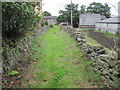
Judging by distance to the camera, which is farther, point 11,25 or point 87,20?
point 87,20

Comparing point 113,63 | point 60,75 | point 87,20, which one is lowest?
point 60,75

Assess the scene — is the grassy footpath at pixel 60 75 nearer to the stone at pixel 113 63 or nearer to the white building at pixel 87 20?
the stone at pixel 113 63

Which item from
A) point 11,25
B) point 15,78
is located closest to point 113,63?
point 15,78

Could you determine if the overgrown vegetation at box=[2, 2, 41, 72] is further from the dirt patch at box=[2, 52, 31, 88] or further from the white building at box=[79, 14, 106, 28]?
the white building at box=[79, 14, 106, 28]

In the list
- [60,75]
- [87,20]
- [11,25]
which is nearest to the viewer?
[11,25]

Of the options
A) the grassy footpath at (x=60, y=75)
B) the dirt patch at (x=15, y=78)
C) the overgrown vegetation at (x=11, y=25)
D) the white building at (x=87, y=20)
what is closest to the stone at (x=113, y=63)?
the grassy footpath at (x=60, y=75)

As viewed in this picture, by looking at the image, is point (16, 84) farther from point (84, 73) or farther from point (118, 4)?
point (118, 4)

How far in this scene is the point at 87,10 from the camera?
62812 mm

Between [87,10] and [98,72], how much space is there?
6132 cm

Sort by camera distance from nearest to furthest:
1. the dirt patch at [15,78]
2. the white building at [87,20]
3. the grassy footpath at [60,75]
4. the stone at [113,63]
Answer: the stone at [113,63] < the dirt patch at [15,78] < the grassy footpath at [60,75] < the white building at [87,20]

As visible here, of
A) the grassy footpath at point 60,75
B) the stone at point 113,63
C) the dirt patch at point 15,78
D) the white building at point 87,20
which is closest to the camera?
the stone at point 113,63

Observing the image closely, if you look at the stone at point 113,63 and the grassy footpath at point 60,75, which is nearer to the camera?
the stone at point 113,63

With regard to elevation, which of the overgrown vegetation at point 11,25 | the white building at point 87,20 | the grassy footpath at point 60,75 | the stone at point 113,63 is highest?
the white building at point 87,20

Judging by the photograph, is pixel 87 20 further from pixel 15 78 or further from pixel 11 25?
pixel 15 78
